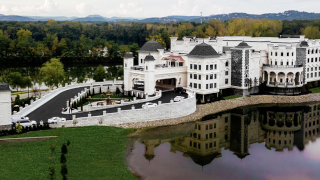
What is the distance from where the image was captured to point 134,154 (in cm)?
3119

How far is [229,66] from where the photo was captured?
52.7 meters

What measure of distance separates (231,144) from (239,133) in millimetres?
3682

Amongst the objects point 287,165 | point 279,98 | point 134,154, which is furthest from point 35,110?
point 279,98

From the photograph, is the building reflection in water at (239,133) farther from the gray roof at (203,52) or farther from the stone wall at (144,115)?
the gray roof at (203,52)

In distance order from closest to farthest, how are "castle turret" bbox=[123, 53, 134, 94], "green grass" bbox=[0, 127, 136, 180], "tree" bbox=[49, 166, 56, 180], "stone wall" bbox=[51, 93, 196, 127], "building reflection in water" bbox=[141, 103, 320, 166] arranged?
"tree" bbox=[49, 166, 56, 180]
"green grass" bbox=[0, 127, 136, 180]
"building reflection in water" bbox=[141, 103, 320, 166]
"stone wall" bbox=[51, 93, 196, 127]
"castle turret" bbox=[123, 53, 134, 94]

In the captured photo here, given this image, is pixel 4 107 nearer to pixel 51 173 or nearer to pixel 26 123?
pixel 26 123

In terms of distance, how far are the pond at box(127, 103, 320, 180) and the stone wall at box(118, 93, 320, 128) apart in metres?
0.94

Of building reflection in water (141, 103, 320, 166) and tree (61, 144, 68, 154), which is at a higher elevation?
tree (61, 144, 68, 154)

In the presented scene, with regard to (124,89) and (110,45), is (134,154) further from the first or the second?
(110,45)

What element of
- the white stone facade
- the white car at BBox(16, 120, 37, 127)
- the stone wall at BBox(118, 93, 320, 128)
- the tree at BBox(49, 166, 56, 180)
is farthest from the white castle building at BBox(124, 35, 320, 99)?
the tree at BBox(49, 166, 56, 180)

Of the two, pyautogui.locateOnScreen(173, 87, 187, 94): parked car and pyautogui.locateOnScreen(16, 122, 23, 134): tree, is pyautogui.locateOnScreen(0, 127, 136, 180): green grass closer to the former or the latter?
pyautogui.locateOnScreen(16, 122, 23, 134): tree

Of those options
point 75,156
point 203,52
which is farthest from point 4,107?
point 203,52

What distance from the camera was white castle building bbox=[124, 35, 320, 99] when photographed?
47.9 meters

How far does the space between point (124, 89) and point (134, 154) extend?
64.4 feet
